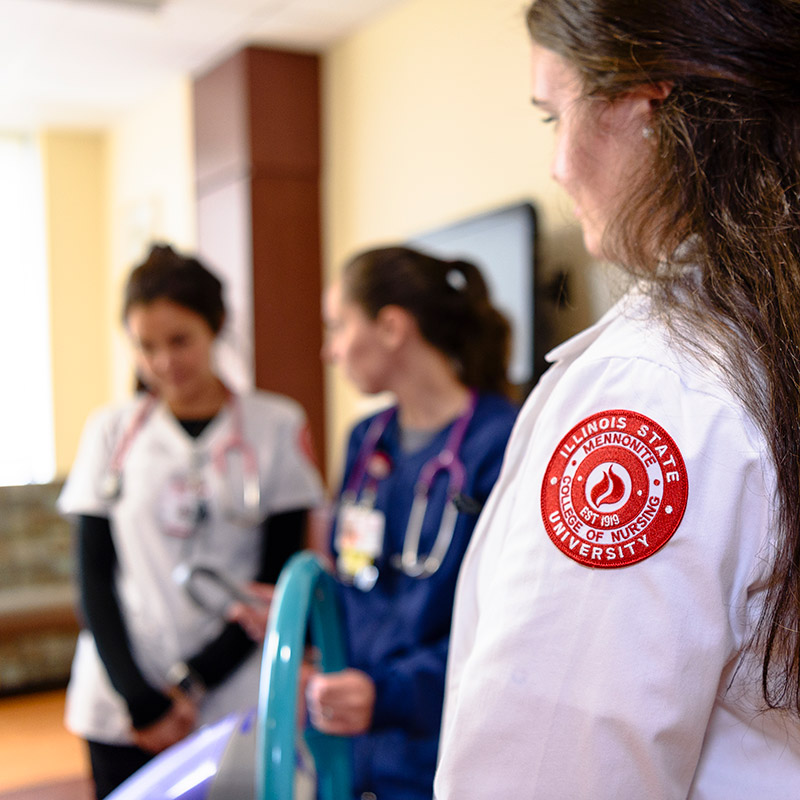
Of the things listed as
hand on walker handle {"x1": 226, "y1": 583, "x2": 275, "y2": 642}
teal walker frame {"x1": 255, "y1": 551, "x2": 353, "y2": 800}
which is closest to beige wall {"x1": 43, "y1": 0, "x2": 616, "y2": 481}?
hand on walker handle {"x1": 226, "y1": 583, "x2": 275, "y2": 642}

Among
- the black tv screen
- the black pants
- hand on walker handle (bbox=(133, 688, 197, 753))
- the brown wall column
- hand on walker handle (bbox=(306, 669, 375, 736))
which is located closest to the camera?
hand on walker handle (bbox=(306, 669, 375, 736))

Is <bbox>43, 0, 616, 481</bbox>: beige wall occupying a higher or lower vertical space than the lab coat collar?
higher

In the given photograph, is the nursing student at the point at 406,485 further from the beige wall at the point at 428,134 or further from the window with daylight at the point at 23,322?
the window with daylight at the point at 23,322

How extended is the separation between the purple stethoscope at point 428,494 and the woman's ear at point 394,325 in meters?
0.17

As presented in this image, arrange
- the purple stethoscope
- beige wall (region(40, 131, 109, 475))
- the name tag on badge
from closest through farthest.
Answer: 1. the purple stethoscope
2. the name tag on badge
3. beige wall (region(40, 131, 109, 475))

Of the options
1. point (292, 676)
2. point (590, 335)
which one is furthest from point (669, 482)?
point (292, 676)

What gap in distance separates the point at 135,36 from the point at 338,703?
365cm

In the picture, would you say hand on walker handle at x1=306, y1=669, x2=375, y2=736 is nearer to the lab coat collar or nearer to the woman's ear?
the woman's ear

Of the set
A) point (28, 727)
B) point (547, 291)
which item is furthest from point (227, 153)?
point (28, 727)

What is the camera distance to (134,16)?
3.75 meters

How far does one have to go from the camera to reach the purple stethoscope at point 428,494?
53.8 inches

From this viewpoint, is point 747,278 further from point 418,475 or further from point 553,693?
point 418,475

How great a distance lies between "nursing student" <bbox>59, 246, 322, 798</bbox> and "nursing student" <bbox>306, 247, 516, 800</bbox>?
25 centimetres

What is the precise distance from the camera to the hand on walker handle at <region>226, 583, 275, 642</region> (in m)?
1.53
